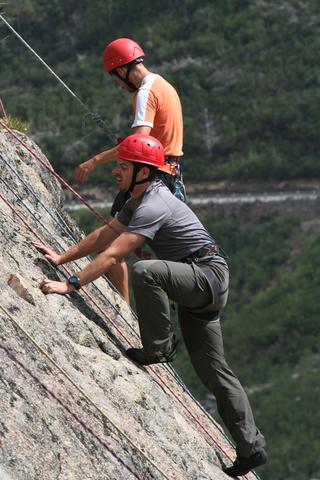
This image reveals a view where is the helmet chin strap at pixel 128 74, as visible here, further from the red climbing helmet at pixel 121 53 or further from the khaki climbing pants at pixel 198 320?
the khaki climbing pants at pixel 198 320

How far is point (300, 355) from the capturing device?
7138 cm

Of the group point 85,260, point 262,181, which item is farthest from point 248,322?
point 85,260

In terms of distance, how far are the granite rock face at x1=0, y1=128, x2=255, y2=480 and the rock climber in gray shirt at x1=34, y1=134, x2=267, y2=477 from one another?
21 centimetres

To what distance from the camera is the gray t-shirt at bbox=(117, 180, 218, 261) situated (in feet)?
30.6

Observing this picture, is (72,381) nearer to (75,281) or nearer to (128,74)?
(75,281)

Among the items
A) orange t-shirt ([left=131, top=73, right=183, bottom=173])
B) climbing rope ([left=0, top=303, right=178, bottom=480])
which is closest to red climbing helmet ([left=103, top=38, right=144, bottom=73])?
orange t-shirt ([left=131, top=73, right=183, bottom=173])

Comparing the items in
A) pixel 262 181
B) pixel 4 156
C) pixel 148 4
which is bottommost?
pixel 262 181

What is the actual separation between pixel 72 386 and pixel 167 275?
1.29 m

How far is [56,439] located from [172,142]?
3480mm

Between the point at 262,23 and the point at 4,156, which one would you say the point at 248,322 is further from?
the point at 4,156

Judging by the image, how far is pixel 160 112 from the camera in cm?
1050

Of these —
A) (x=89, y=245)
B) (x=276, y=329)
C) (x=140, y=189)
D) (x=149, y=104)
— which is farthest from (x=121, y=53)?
(x=276, y=329)

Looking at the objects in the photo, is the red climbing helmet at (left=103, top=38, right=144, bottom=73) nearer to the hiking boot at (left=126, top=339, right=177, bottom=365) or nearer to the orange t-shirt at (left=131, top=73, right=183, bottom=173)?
the orange t-shirt at (left=131, top=73, right=183, bottom=173)

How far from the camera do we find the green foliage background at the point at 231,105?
75.3 meters
